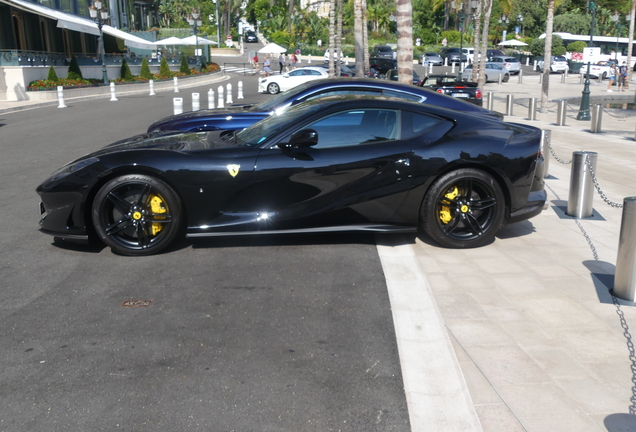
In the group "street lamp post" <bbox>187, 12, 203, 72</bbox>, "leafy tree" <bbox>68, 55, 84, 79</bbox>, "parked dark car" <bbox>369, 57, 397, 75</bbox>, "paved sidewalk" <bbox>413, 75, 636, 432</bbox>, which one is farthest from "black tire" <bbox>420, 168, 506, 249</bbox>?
"street lamp post" <bbox>187, 12, 203, 72</bbox>

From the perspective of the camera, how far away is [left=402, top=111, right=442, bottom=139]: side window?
20.6 ft

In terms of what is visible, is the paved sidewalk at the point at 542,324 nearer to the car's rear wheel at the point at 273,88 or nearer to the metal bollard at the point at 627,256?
the metal bollard at the point at 627,256

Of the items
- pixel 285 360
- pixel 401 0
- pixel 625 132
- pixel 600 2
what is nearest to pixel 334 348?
pixel 285 360

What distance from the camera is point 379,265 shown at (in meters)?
5.84

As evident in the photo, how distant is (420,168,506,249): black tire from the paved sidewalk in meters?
0.17

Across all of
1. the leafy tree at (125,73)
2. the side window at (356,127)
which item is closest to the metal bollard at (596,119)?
the side window at (356,127)

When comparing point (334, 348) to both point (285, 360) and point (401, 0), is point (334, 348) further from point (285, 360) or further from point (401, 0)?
point (401, 0)

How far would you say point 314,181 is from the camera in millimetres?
6000

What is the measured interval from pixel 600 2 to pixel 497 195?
278 feet

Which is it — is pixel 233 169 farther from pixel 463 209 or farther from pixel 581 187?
pixel 581 187

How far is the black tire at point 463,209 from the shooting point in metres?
6.20

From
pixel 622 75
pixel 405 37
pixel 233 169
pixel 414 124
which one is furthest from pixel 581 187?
pixel 622 75

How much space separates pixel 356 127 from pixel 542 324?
2633 millimetres

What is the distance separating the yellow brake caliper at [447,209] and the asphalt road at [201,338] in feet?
2.57
